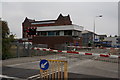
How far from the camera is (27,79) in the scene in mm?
7387

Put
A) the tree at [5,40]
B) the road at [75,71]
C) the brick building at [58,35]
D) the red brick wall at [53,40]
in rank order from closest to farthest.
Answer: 1. the road at [75,71]
2. the tree at [5,40]
3. the red brick wall at [53,40]
4. the brick building at [58,35]

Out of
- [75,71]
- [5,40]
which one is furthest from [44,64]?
[5,40]

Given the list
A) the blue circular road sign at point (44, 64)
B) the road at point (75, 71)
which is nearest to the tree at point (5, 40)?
the road at point (75, 71)

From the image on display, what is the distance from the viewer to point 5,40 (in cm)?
1589

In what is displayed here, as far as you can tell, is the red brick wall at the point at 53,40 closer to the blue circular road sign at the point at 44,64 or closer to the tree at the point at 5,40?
the tree at the point at 5,40

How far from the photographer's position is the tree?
15902 millimetres

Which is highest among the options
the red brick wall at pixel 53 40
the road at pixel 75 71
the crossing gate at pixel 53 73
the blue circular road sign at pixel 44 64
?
the red brick wall at pixel 53 40

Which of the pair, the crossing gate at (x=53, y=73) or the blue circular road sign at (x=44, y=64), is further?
the crossing gate at (x=53, y=73)

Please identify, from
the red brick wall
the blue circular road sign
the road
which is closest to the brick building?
the red brick wall

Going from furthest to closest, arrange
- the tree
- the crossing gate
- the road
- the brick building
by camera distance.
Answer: the brick building → the tree → the road → the crossing gate

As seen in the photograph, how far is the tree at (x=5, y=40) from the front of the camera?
626 inches

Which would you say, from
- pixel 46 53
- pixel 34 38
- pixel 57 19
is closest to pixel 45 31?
pixel 34 38

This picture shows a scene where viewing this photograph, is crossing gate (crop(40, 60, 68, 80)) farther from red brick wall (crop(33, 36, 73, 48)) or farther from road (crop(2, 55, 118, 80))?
red brick wall (crop(33, 36, 73, 48))

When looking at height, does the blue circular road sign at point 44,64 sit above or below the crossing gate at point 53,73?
above
